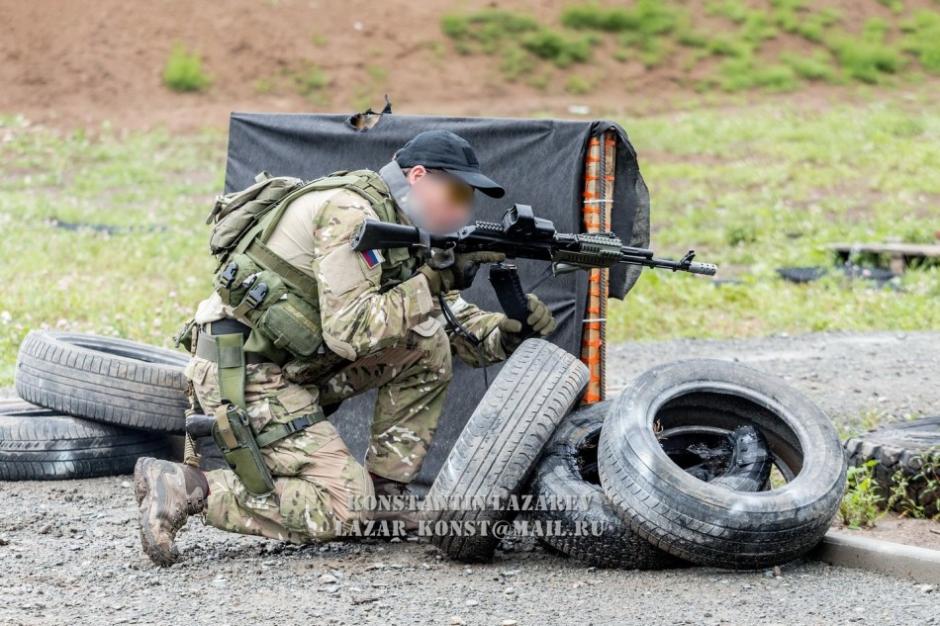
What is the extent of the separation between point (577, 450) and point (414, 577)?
0.79m

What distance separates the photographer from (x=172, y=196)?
52.2ft

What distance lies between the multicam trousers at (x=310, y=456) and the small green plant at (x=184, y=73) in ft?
62.3

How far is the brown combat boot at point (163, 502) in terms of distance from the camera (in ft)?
14.5

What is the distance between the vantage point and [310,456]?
4.65m

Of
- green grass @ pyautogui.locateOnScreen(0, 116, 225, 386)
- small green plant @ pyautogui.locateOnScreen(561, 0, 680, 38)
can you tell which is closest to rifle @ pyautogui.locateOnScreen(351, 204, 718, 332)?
green grass @ pyautogui.locateOnScreen(0, 116, 225, 386)

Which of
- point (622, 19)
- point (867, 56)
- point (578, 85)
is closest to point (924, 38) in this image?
point (867, 56)

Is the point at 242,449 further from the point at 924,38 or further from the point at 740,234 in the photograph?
the point at 924,38

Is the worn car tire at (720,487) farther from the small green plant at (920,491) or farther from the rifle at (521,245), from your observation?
the small green plant at (920,491)

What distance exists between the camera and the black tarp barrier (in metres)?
5.14

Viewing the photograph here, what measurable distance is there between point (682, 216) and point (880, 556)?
10399mm

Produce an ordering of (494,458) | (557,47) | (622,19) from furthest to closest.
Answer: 1. (622,19)
2. (557,47)
3. (494,458)

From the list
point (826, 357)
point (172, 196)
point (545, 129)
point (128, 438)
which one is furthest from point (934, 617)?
point (172, 196)

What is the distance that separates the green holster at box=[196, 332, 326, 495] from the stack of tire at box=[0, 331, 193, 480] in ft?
3.47

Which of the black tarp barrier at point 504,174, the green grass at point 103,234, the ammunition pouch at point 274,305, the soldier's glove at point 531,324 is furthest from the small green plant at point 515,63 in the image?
the ammunition pouch at point 274,305
